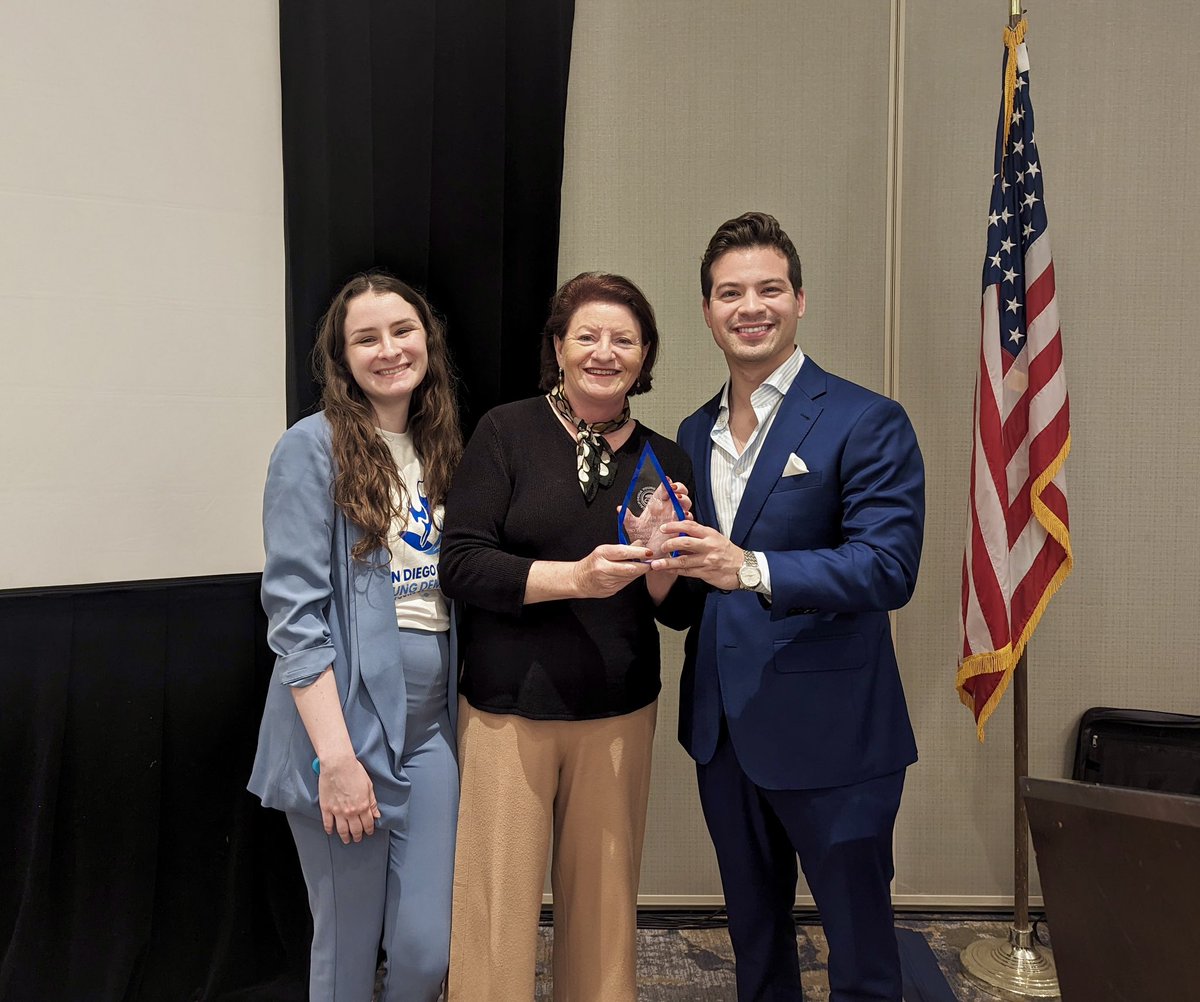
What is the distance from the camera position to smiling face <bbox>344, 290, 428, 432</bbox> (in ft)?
5.99

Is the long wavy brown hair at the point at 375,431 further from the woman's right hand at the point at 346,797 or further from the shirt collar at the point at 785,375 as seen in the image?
the shirt collar at the point at 785,375

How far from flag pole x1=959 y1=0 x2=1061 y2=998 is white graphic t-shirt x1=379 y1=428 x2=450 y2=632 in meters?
1.70

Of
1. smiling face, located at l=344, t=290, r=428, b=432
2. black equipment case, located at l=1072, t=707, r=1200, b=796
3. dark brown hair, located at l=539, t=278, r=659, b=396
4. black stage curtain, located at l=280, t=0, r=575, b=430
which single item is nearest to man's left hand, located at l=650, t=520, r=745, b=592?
dark brown hair, located at l=539, t=278, r=659, b=396

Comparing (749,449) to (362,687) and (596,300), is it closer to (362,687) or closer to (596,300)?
(596,300)

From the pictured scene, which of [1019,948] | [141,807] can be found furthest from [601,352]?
[1019,948]

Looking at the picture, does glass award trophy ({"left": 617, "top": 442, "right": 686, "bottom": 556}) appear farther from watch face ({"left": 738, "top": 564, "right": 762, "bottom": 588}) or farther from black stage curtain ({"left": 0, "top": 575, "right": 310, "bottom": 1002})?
black stage curtain ({"left": 0, "top": 575, "right": 310, "bottom": 1002})

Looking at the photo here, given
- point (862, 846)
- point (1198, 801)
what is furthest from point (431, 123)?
point (1198, 801)

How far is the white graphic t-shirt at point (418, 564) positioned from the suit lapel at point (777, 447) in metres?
0.63

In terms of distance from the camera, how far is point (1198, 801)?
26.6 inches

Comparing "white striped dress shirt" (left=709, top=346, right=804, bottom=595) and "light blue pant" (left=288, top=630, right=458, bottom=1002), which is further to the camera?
"white striped dress shirt" (left=709, top=346, right=804, bottom=595)

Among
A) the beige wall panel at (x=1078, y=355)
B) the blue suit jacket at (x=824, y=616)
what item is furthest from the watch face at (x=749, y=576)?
the beige wall panel at (x=1078, y=355)

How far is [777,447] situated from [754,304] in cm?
31

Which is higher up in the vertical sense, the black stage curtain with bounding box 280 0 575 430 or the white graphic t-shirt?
the black stage curtain with bounding box 280 0 575 430

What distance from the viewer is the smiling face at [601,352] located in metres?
1.78
